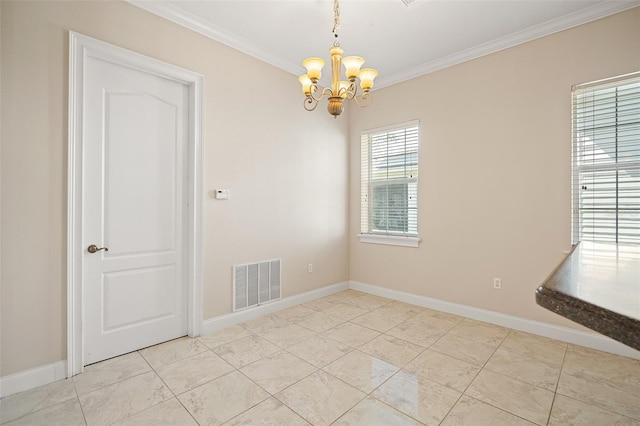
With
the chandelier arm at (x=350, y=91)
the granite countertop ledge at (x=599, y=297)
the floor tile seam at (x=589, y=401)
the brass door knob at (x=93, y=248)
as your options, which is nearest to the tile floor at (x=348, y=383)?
the floor tile seam at (x=589, y=401)

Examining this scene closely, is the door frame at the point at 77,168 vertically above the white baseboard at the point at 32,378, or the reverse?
the door frame at the point at 77,168

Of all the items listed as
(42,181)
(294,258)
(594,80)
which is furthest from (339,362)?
(594,80)

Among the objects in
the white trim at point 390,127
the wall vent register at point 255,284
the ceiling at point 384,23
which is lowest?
the wall vent register at point 255,284

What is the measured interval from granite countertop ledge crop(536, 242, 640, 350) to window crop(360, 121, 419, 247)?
2982 millimetres

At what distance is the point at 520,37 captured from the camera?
2.87 meters

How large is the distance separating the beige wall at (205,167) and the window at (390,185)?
0.35 meters

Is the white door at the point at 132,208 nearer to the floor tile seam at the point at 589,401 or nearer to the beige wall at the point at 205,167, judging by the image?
the beige wall at the point at 205,167

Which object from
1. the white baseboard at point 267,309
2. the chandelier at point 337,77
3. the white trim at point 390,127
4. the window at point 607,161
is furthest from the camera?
the white trim at point 390,127

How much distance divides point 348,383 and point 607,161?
9.32 ft

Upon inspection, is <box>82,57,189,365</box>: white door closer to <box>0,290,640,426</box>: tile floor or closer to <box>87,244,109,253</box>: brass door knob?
<box>87,244,109,253</box>: brass door knob

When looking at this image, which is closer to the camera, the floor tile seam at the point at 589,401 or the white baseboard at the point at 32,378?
the floor tile seam at the point at 589,401

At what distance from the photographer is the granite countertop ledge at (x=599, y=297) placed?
0.43 metres

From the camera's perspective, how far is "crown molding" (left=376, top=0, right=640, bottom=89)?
8.01ft

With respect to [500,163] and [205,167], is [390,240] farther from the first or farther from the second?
[205,167]
